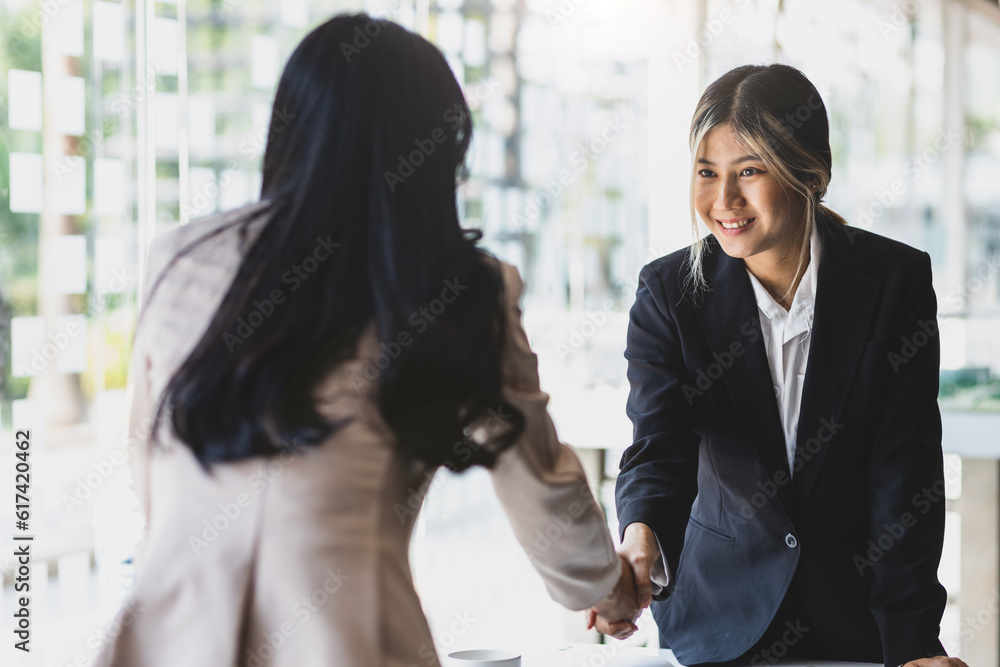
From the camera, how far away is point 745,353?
1567 mm

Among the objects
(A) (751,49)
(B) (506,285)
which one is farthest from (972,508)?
(B) (506,285)

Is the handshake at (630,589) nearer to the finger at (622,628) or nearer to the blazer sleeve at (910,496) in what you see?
the finger at (622,628)

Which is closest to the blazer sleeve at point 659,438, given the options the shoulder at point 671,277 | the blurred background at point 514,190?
the shoulder at point 671,277

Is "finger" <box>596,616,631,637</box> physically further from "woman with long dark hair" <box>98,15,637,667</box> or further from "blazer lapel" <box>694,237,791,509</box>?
"woman with long dark hair" <box>98,15,637,667</box>

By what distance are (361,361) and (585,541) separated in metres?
0.39

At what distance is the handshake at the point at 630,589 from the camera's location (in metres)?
1.38

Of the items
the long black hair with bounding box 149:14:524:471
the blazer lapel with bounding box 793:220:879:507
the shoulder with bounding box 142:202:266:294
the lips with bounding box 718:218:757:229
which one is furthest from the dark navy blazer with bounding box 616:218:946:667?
the shoulder with bounding box 142:202:266:294

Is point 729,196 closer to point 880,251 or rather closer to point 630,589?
point 880,251

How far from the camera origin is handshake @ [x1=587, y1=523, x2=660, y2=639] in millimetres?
1383

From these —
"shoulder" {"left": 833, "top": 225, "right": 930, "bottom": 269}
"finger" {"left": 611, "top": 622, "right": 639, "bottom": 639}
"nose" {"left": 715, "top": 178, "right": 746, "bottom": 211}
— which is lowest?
Result: "finger" {"left": 611, "top": 622, "right": 639, "bottom": 639}

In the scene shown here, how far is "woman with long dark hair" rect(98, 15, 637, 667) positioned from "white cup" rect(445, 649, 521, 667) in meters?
0.29

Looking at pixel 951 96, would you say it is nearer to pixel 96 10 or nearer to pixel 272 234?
pixel 96 10

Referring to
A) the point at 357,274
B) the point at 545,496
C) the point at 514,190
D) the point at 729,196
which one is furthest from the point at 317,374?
the point at 514,190

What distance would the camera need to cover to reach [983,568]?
Answer: 2.97m
